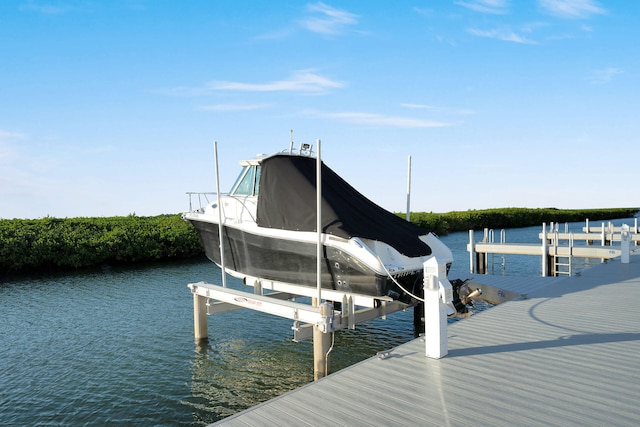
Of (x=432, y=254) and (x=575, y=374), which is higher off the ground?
(x=432, y=254)

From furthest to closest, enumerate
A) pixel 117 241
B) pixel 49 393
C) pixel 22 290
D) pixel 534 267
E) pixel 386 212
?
pixel 117 241 → pixel 534 267 → pixel 22 290 → pixel 386 212 → pixel 49 393

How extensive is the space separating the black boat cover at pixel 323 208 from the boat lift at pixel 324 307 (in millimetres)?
828

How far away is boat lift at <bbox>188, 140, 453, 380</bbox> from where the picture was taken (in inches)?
249

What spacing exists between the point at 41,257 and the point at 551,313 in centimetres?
2627

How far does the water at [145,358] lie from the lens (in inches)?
325

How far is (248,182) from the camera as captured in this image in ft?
38.1

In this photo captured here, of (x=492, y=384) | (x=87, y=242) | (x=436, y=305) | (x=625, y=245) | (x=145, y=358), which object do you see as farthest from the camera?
(x=87, y=242)

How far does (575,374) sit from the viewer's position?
18.9 feet

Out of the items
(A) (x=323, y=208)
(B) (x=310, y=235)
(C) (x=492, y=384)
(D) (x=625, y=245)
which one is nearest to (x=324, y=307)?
(B) (x=310, y=235)

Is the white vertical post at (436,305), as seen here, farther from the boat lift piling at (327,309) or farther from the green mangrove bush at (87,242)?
the green mangrove bush at (87,242)

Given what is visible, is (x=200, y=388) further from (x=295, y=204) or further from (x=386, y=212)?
(x=386, y=212)

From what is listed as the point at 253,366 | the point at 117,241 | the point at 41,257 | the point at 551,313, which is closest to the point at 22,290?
the point at 41,257

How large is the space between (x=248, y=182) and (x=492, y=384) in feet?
25.2

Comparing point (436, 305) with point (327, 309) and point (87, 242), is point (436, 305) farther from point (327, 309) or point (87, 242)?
point (87, 242)
